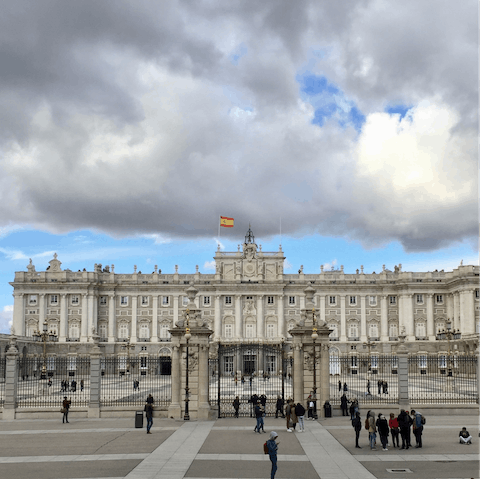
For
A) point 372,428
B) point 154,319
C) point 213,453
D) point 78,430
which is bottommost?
point 78,430

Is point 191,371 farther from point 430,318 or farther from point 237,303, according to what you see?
point 430,318

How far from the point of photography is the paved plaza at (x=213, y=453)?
17.7m

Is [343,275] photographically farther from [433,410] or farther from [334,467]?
[334,467]

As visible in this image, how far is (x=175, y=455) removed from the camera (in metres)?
20.3

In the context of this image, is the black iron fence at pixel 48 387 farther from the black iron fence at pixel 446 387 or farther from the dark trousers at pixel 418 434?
the black iron fence at pixel 446 387

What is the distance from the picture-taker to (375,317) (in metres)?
101

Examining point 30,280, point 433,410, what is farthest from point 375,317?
point 433,410

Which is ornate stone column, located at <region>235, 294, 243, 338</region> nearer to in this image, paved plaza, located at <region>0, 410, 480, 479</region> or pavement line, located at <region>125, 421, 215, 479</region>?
paved plaza, located at <region>0, 410, 480, 479</region>

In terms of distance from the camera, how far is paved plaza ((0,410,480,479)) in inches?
696

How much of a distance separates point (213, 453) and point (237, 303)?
263 ft


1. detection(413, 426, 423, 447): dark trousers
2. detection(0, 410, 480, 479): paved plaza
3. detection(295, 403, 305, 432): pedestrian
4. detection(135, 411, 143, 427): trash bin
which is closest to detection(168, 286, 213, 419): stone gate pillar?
detection(0, 410, 480, 479): paved plaza

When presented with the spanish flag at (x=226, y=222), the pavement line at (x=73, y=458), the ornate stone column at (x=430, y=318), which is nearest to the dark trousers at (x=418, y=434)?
the pavement line at (x=73, y=458)

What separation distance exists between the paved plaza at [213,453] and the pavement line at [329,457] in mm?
28


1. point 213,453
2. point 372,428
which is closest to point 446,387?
point 372,428
